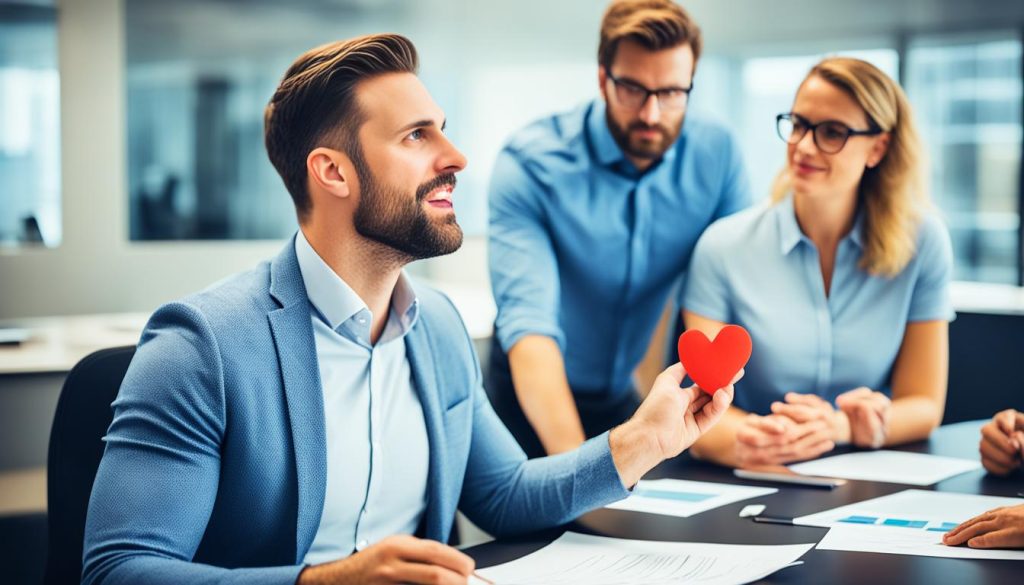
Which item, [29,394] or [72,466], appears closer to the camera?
[72,466]

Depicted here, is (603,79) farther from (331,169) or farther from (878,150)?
(331,169)

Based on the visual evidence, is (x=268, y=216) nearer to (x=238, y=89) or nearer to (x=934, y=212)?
(x=238, y=89)

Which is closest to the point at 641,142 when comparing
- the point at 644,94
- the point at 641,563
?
the point at 644,94

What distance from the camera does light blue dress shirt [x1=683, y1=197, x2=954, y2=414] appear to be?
2324 mm

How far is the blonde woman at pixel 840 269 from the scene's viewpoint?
2.30 m

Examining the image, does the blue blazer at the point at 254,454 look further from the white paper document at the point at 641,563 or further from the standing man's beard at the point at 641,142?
the standing man's beard at the point at 641,142

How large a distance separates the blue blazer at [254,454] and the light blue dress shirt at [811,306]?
0.81 metres

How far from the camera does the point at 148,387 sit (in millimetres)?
1290

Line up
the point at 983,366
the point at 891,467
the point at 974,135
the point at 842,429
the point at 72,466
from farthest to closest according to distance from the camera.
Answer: the point at 974,135, the point at 983,366, the point at 842,429, the point at 891,467, the point at 72,466

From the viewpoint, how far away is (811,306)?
234 cm

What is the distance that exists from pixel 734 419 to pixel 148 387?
1.17 meters

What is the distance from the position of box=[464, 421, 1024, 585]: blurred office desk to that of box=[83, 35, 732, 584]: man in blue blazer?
0.23 feet

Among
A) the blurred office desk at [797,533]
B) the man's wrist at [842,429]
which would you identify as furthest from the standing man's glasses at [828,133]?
the blurred office desk at [797,533]

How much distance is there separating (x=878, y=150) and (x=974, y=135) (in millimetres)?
3268
